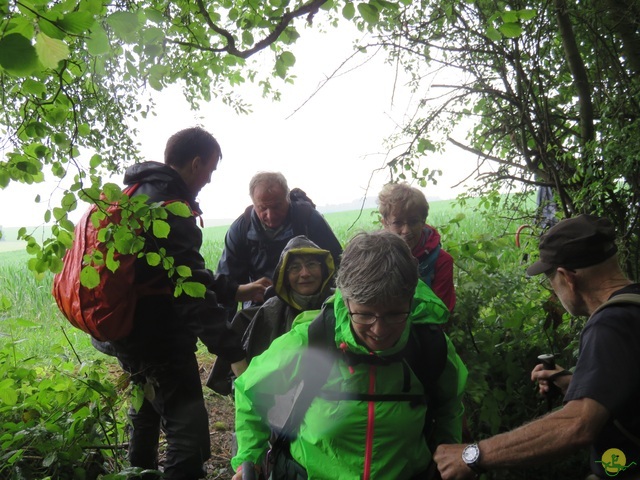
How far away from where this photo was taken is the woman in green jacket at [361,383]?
5.53 feet

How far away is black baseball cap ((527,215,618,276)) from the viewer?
75.1 inches

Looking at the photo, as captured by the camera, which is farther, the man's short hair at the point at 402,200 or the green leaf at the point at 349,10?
the man's short hair at the point at 402,200

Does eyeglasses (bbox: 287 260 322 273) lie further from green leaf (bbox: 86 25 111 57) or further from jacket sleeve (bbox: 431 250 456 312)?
green leaf (bbox: 86 25 111 57)

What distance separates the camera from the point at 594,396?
1.57 m

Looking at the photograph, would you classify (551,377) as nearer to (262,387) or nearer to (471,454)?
(471,454)

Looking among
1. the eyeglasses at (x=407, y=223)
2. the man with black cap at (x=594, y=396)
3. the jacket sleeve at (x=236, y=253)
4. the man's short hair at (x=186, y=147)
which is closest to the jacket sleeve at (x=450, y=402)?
the man with black cap at (x=594, y=396)

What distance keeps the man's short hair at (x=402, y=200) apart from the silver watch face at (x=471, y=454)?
1.48m

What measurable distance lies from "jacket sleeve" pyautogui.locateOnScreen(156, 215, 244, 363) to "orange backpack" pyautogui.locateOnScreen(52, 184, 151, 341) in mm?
222

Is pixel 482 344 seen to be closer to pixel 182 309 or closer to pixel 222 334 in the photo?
pixel 222 334

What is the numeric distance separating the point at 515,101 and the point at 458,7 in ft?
2.57

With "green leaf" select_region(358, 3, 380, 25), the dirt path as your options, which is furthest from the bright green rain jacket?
the dirt path

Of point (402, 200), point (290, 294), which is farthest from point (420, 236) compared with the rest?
point (290, 294)

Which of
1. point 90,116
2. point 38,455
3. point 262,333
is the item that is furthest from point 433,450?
point 90,116

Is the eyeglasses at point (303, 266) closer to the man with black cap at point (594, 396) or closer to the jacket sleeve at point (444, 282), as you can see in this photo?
the jacket sleeve at point (444, 282)
